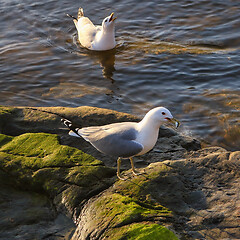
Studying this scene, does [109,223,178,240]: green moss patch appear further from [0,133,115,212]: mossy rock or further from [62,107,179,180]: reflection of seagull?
[62,107,179,180]: reflection of seagull

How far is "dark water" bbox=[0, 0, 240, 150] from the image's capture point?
8.53 meters

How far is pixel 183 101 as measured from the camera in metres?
8.62

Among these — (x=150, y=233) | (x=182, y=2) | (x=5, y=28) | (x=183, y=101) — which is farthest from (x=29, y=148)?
(x=182, y=2)

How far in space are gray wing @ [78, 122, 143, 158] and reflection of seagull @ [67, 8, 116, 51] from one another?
5846mm

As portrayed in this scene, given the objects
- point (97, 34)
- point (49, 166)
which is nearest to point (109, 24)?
point (97, 34)

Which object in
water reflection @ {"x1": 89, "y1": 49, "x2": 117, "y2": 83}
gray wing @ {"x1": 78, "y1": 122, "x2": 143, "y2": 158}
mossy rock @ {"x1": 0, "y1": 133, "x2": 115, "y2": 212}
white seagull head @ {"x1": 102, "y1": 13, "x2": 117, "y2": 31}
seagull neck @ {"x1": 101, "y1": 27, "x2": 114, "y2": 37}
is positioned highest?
white seagull head @ {"x1": 102, "y1": 13, "x2": 117, "y2": 31}

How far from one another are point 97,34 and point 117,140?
6.72 meters

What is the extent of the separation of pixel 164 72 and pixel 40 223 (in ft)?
19.6

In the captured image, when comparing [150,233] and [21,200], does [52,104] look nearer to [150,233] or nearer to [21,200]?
[21,200]

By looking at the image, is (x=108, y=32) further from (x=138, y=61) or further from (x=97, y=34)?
(x=138, y=61)

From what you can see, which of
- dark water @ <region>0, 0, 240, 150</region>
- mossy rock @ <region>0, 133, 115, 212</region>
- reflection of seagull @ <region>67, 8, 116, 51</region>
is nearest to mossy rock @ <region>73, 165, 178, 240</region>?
mossy rock @ <region>0, 133, 115, 212</region>

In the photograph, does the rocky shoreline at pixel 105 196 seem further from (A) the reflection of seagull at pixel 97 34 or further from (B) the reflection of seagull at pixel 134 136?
(A) the reflection of seagull at pixel 97 34

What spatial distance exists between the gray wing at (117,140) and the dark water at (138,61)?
2.62m

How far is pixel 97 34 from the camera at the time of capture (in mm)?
11312
